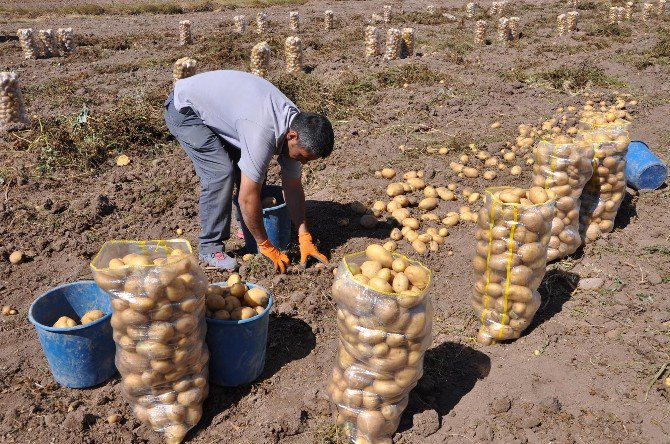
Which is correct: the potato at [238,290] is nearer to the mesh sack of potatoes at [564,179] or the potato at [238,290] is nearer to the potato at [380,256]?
the potato at [380,256]

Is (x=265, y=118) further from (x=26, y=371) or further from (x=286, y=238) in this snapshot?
(x=26, y=371)

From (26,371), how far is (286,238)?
2.09m

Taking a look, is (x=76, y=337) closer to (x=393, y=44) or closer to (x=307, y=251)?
(x=307, y=251)

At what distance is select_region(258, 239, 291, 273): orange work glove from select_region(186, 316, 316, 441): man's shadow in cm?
47

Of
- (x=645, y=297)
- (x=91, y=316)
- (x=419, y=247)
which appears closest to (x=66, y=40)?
(x=419, y=247)

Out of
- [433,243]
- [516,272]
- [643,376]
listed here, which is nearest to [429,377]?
[516,272]

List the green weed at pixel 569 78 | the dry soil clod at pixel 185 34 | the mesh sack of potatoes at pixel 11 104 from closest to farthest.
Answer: the mesh sack of potatoes at pixel 11 104 < the green weed at pixel 569 78 < the dry soil clod at pixel 185 34

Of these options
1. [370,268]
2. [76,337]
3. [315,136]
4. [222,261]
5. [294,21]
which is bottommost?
[222,261]

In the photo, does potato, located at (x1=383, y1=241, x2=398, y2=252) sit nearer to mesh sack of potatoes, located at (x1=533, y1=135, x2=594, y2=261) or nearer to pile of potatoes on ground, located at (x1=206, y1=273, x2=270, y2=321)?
mesh sack of potatoes, located at (x1=533, y1=135, x2=594, y2=261)

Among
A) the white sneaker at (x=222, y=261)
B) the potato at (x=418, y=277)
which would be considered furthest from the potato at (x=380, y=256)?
the white sneaker at (x=222, y=261)

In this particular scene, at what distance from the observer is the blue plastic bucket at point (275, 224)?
450 cm

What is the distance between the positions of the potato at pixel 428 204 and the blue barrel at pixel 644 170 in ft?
6.18

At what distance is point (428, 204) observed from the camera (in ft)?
17.4

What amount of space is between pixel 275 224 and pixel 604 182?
2.65 m
